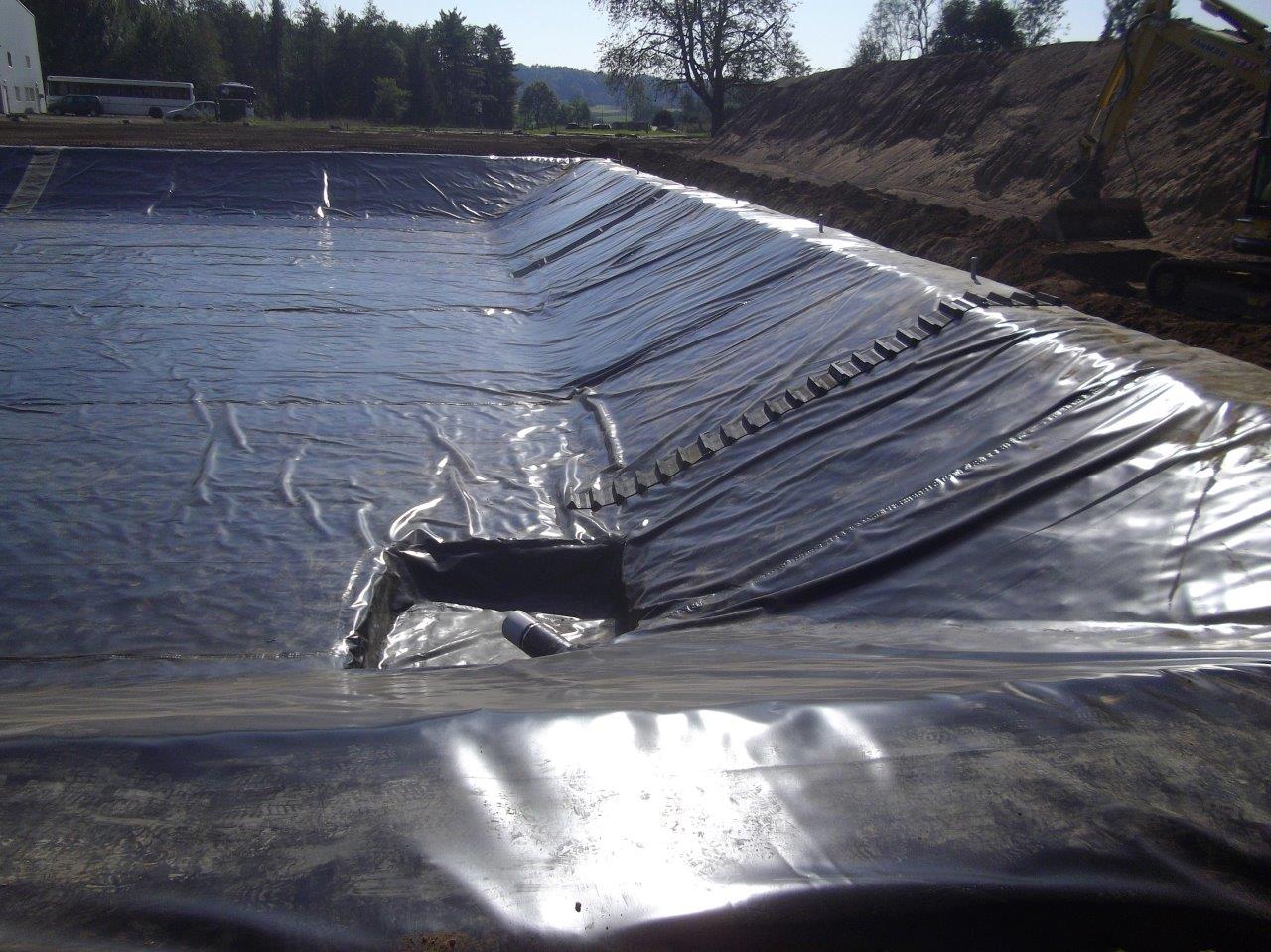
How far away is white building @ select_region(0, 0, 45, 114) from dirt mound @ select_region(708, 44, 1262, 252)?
31277mm

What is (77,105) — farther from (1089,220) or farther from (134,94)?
(1089,220)

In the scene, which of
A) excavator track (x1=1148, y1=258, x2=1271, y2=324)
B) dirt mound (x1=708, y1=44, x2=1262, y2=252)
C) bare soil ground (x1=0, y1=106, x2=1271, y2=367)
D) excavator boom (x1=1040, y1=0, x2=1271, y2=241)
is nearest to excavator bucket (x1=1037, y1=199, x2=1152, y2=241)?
excavator boom (x1=1040, y1=0, x2=1271, y2=241)

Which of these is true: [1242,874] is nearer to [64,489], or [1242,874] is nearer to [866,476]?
[866,476]

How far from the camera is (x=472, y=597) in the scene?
4348 mm

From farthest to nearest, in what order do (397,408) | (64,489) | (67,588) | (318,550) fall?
(397,408)
(64,489)
(318,550)
(67,588)

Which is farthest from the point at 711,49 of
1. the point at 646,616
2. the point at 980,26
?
the point at 646,616

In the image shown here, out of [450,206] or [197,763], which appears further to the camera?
[450,206]

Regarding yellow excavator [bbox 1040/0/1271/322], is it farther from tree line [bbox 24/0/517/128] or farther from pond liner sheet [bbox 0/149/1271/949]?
tree line [bbox 24/0/517/128]

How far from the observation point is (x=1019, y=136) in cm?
1412

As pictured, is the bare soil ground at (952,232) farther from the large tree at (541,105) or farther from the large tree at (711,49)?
the large tree at (541,105)

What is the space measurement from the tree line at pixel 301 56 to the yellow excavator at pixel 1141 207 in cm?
4533

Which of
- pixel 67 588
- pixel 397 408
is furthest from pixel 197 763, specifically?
pixel 397 408

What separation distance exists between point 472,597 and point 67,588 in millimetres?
1569

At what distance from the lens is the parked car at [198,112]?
4109cm
